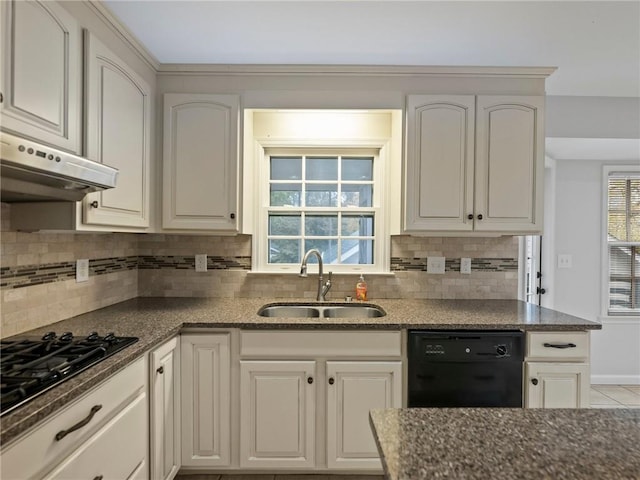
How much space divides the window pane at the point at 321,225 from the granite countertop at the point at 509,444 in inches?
71.8

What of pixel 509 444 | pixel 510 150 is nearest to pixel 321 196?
pixel 510 150

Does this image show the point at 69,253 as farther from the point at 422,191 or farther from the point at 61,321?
the point at 422,191

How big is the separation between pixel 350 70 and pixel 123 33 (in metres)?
1.20

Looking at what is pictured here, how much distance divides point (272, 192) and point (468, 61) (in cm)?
149

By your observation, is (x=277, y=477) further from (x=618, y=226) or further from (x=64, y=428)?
(x=618, y=226)

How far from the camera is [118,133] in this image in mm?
1759

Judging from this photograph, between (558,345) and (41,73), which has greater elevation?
(41,73)

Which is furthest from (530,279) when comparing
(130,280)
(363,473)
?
(130,280)

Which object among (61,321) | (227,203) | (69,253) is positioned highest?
(227,203)

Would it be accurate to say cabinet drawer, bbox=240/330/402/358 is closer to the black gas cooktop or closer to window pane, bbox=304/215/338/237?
the black gas cooktop

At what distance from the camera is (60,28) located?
1388 mm

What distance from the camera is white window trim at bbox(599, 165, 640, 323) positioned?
3.38 m

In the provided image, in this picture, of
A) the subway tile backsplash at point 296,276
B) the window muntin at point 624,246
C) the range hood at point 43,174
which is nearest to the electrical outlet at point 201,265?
the subway tile backsplash at point 296,276

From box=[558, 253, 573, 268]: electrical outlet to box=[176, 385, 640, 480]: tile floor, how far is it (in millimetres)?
1115
